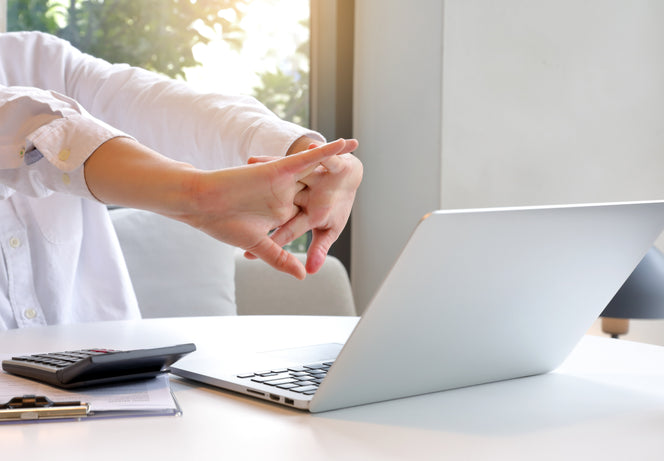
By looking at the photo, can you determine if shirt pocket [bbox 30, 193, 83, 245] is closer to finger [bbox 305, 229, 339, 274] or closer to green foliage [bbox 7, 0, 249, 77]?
finger [bbox 305, 229, 339, 274]

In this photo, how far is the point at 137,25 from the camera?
2562 mm

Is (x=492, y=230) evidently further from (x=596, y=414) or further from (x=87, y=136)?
(x=87, y=136)

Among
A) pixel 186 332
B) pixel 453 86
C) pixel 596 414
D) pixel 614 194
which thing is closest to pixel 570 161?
pixel 614 194

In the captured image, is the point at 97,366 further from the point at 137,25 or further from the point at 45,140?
the point at 137,25

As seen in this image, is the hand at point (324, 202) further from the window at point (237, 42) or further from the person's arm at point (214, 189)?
the window at point (237, 42)

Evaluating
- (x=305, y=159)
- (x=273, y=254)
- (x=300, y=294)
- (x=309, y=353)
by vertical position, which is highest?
(x=305, y=159)

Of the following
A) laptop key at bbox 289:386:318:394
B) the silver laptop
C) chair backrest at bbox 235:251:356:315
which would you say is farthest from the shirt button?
chair backrest at bbox 235:251:356:315

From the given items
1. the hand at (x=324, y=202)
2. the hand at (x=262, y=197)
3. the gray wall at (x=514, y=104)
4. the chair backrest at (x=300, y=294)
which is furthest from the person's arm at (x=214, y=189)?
the gray wall at (x=514, y=104)

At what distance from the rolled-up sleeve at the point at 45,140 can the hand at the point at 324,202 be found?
0.19 meters

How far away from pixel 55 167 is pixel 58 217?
0.39 metres

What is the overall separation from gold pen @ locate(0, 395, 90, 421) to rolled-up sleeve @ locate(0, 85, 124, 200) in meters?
0.27

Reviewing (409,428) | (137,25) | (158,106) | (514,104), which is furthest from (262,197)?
(137,25)

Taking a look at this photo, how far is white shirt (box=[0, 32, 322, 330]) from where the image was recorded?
948mm

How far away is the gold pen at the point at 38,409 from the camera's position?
1.84ft
